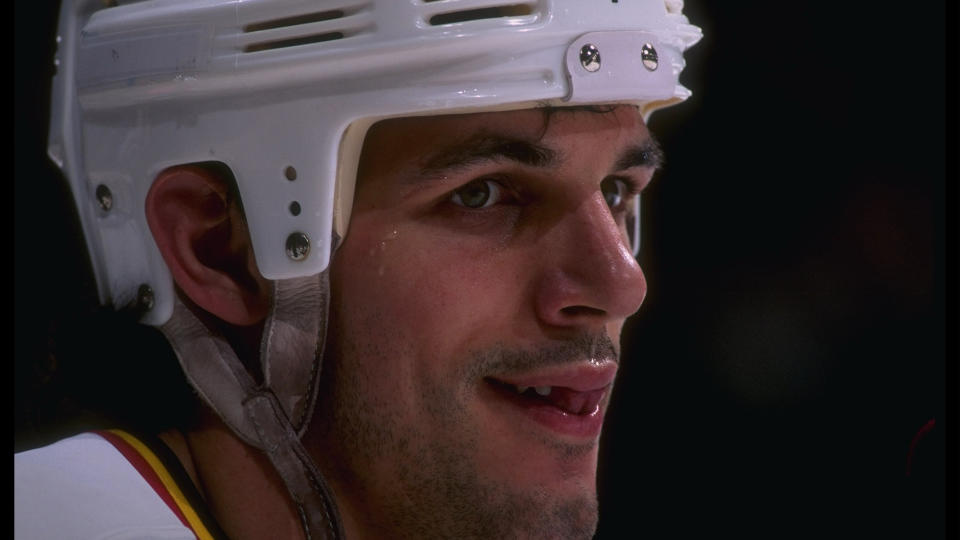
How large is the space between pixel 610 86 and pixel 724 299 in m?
1.07

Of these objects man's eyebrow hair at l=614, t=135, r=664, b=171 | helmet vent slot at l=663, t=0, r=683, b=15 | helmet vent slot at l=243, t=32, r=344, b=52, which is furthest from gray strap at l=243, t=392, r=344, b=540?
helmet vent slot at l=663, t=0, r=683, b=15

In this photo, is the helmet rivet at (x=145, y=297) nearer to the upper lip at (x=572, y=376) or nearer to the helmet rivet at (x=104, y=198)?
the helmet rivet at (x=104, y=198)

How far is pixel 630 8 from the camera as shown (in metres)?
1.38

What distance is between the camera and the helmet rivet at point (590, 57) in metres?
1.33

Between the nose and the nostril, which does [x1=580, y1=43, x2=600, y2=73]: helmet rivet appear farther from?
the nostril

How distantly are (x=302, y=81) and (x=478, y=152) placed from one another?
230 mm

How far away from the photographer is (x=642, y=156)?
149cm

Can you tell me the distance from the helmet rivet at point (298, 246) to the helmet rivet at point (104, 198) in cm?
30

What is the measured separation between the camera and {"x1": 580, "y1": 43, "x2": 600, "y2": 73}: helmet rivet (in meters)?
1.33

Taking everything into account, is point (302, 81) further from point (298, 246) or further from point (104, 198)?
point (104, 198)

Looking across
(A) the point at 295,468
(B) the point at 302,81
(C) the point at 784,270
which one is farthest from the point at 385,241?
(C) the point at 784,270

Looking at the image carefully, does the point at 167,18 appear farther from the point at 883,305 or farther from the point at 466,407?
the point at 883,305

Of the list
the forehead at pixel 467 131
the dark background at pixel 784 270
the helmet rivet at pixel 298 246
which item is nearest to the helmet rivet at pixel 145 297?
the helmet rivet at pixel 298 246

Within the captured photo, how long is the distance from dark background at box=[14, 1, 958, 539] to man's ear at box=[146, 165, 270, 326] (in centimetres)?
110
